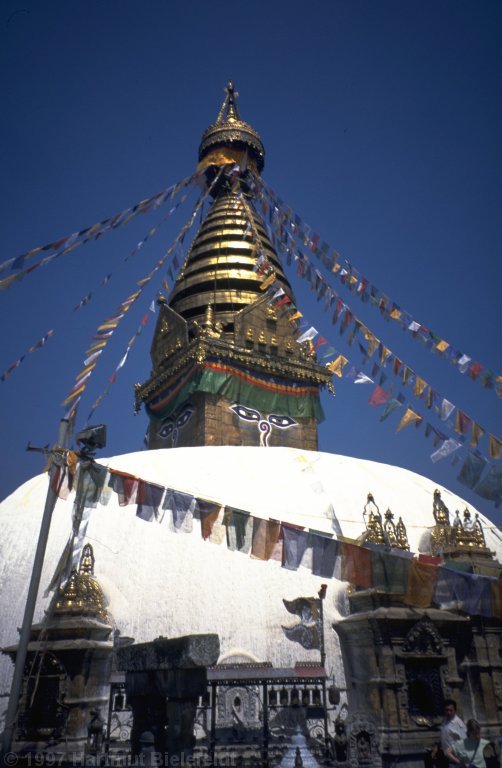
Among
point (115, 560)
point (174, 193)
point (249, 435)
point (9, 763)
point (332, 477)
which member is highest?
point (174, 193)

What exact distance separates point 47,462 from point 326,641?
195 inches

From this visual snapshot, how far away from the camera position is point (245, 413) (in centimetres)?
1770

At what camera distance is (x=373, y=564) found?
7059 mm

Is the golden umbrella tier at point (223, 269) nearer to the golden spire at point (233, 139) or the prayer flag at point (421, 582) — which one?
the golden spire at point (233, 139)

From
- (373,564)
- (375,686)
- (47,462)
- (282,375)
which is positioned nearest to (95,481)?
(47,462)

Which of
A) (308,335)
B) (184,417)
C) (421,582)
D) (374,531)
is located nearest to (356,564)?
(421,582)

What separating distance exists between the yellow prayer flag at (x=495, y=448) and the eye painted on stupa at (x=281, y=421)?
35.6 feet

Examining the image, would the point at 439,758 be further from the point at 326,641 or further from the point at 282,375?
the point at 282,375

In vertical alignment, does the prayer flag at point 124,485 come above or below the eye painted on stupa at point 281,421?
below

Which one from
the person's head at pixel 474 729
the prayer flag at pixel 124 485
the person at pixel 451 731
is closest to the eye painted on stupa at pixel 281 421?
the prayer flag at pixel 124 485

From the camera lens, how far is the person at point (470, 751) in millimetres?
4840

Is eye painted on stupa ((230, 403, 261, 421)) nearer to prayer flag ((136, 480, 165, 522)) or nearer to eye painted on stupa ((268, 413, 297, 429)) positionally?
eye painted on stupa ((268, 413, 297, 429))

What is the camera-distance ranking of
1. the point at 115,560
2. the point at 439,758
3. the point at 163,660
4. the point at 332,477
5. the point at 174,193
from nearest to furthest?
the point at 163,660
the point at 439,758
the point at 115,560
the point at 332,477
the point at 174,193

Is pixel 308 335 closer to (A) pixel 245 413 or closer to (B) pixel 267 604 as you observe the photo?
(B) pixel 267 604
